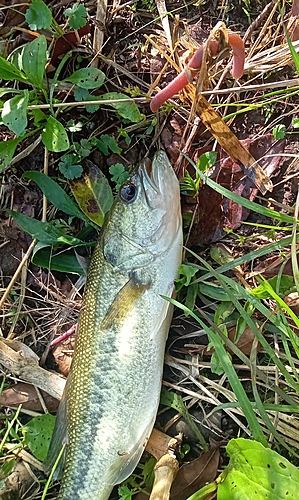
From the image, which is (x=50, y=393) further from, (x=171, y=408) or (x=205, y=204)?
(x=205, y=204)

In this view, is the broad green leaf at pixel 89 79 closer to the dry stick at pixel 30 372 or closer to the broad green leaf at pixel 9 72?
the broad green leaf at pixel 9 72

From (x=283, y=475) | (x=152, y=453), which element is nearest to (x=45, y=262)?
(x=152, y=453)

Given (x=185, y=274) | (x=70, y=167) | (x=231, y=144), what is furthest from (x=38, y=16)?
(x=185, y=274)

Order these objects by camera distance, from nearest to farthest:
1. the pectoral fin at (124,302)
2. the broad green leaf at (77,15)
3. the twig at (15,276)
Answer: the pectoral fin at (124,302) → the broad green leaf at (77,15) → the twig at (15,276)

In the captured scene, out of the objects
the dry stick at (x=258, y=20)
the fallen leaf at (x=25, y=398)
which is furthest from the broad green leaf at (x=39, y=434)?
the dry stick at (x=258, y=20)

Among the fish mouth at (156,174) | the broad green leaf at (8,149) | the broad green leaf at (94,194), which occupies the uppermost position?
the broad green leaf at (8,149)

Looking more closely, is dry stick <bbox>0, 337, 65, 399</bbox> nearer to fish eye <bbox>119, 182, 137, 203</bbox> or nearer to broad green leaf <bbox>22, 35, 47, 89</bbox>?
fish eye <bbox>119, 182, 137, 203</bbox>
